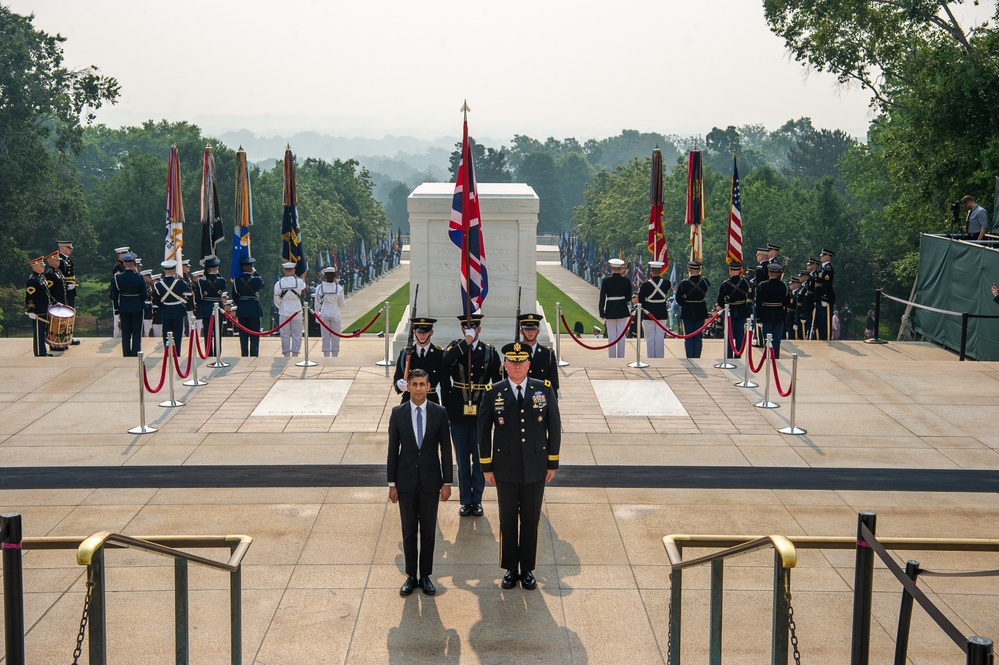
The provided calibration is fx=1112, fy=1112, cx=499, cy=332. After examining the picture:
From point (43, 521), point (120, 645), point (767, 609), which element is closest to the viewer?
point (120, 645)

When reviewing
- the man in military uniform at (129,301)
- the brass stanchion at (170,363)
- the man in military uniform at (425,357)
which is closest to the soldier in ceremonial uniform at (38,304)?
the man in military uniform at (129,301)

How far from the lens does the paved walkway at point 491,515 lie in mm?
7312

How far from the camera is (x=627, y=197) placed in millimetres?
78750

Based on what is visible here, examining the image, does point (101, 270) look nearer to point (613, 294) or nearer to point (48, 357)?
point (48, 357)

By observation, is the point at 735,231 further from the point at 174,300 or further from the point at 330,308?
the point at 174,300

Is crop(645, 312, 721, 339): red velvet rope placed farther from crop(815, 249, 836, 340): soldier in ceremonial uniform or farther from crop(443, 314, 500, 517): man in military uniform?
crop(443, 314, 500, 517): man in military uniform

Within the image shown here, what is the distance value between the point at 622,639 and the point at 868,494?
4067mm

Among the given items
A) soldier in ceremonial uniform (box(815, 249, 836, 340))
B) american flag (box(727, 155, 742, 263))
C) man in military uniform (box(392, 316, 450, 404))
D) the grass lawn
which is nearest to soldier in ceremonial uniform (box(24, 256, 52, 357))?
man in military uniform (box(392, 316, 450, 404))

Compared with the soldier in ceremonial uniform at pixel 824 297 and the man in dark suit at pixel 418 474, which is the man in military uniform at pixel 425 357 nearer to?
the man in dark suit at pixel 418 474

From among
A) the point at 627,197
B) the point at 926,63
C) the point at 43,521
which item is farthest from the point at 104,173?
the point at 43,521

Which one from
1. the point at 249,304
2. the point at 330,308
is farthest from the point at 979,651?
the point at 249,304

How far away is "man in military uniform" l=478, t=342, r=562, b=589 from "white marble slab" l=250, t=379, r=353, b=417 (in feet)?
17.4

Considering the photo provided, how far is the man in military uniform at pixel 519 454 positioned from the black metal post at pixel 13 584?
3686 mm

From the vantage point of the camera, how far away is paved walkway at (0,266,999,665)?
7312 millimetres
